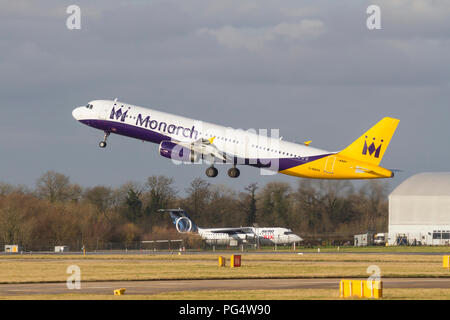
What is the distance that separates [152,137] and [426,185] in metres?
79.0

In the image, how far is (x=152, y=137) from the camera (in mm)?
86438

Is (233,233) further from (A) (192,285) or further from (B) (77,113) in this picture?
(A) (192,285)

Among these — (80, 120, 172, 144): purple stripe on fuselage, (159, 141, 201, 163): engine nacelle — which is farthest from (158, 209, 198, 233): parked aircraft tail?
(159, 141, 201, 163): engine nacelle

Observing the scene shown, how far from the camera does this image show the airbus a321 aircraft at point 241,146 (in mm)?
80938

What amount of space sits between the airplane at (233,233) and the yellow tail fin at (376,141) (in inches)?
2237

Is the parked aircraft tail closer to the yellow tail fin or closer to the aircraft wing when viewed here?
the aircraft wing

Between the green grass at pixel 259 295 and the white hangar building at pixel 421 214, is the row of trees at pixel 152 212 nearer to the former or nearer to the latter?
the white hangar building at pixel 421 214

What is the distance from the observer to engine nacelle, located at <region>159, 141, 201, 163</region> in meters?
83.5
